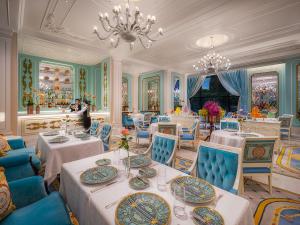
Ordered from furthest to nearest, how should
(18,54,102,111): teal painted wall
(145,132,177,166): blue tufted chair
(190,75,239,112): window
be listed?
(190,75,239,112): window, (18,54,102,111): teal painted wall, (145,132,177,166): blue tufted chair

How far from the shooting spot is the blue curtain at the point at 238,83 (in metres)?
8.08

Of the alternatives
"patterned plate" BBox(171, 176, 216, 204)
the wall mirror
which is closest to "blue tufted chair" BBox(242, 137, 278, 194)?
"patterned plate" BBox(171, 176, 216, 204)

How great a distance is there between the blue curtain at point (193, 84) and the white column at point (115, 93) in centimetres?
528

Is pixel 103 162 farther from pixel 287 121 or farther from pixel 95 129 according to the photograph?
pixel 287 121

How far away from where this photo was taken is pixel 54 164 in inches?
93.5

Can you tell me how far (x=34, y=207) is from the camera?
1.44 m

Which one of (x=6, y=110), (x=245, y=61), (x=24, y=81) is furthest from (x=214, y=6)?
(x=24, y=81)

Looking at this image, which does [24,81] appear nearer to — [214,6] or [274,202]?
[214,6]

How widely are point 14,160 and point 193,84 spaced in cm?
948

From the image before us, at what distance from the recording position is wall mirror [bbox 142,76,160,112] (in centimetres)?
993

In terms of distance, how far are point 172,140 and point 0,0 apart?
426cm

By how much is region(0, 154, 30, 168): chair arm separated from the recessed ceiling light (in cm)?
557

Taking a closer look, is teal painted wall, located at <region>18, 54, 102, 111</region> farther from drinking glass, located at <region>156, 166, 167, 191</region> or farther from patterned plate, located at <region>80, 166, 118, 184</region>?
drinking glass, located at <region>156, 166, 167, 191</region>

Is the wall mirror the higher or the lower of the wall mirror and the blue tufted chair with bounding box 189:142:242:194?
the higher
